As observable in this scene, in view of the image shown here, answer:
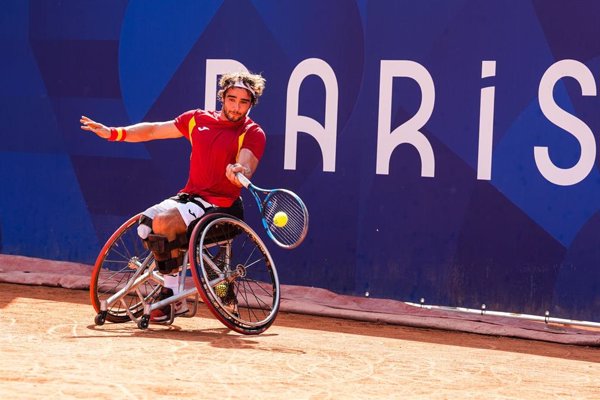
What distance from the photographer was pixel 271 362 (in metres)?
4.86

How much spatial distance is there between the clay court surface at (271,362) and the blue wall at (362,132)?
63 cm

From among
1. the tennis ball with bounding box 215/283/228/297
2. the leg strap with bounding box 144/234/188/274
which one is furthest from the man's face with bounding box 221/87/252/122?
the tennis ball with bounding box 215/283/228/297

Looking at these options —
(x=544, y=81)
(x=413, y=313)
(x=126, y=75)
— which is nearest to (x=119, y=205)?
(x=126, y=75)

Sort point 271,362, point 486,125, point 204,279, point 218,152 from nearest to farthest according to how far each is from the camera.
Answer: point 271,362, point 204,279, point 218,152, point 486,125

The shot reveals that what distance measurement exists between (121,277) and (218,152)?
5.77 feet

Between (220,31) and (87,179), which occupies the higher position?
(220,31)

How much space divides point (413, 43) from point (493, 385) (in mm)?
2984

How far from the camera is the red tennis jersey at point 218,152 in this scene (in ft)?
19.8

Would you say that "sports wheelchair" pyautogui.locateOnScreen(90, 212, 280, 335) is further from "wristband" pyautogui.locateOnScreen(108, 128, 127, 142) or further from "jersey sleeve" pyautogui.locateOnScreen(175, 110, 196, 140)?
"jersey sleeve" pyautogui.locateOnScreen(175, 110, 196, 140)

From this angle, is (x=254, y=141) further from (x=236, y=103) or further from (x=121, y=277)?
(x=121, y=277)

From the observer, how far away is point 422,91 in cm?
705

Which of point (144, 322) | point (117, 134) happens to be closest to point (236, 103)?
point (117, 134)

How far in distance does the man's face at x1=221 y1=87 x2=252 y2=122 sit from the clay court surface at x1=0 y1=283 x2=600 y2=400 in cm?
116

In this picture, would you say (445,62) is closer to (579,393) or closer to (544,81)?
(544,81)
